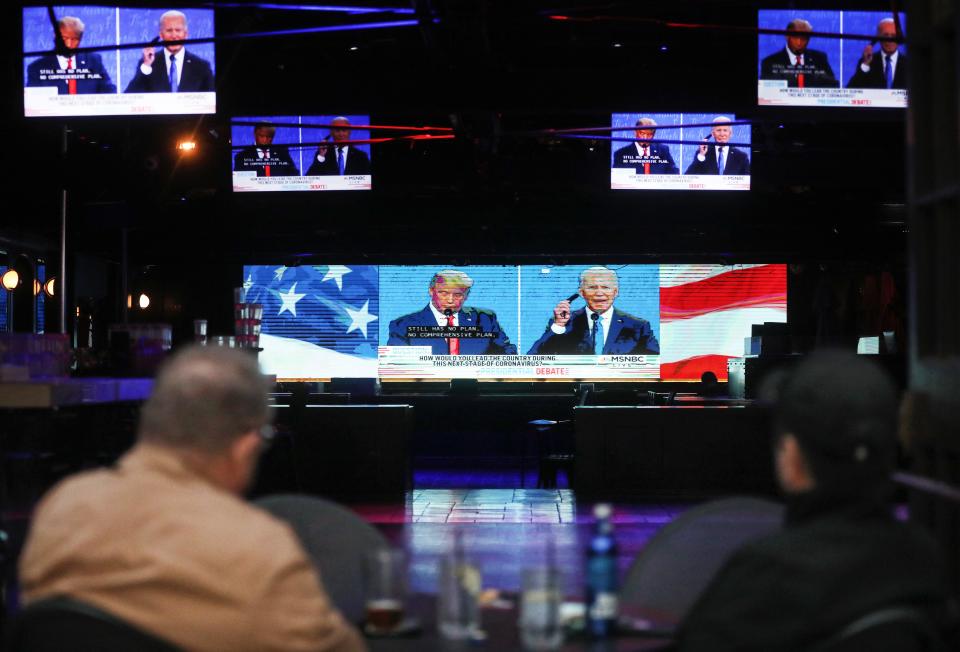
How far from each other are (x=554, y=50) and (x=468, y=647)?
8.76 meters

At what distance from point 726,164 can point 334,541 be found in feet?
23.5

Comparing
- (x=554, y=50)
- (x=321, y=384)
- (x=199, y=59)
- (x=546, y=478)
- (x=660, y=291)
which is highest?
(x=554, y=50)

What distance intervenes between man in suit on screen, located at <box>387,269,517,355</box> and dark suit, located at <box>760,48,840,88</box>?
8.47 meters

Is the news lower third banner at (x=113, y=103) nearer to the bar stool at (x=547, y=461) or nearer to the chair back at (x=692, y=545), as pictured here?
the chair back at (x=692, y=545)

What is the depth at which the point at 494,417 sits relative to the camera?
13.9 m

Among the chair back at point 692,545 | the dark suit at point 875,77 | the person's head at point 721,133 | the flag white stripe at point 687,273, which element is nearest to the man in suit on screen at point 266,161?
the person's head at point 721,133

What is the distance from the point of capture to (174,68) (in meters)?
6.52

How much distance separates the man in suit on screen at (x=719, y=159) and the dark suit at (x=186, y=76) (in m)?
4.28

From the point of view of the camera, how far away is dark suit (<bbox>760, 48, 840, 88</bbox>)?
6.61 m

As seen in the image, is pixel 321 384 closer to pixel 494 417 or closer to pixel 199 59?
pixel 494 417

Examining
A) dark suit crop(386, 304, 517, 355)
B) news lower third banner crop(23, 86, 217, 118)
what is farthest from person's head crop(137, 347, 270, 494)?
dark suit crop(386, 304, 517, 355)

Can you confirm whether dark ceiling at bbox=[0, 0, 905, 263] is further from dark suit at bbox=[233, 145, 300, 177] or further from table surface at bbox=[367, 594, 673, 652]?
table surface at bbox=[367, 594, 673, 652]

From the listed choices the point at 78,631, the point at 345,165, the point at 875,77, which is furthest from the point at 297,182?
the point at 78,631

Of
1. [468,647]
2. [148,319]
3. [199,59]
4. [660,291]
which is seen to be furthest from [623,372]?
[468,647]
